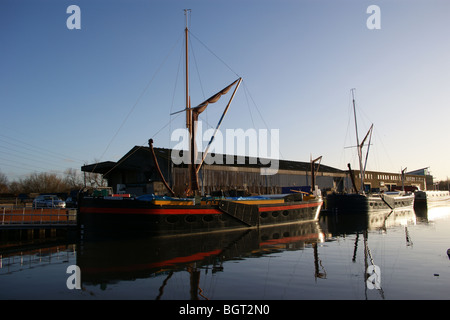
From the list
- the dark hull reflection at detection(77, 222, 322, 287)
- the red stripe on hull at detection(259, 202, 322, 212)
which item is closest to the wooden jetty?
the dark hull reflection at detection(77, 222, 322, 287)

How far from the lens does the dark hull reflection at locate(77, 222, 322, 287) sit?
14.3 m

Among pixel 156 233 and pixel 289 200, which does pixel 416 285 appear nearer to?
pixel 156 233

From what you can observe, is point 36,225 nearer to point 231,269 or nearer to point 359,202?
point 231,269

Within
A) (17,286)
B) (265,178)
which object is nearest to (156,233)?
(17,286)

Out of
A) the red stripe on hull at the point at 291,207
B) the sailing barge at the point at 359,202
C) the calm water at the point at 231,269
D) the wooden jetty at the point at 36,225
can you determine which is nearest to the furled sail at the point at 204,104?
the red stripe on hull at the point at 291,207

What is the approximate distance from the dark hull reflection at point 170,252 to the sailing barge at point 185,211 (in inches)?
34.1

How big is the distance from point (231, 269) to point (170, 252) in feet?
16.8

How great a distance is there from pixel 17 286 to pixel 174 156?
3736 cm

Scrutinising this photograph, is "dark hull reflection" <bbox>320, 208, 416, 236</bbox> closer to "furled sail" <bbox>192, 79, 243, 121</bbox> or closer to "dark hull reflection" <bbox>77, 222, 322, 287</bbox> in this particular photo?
"dark hull reflection" <bbox>77, 222, 322, 287</bbox>

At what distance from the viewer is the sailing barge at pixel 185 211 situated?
2278 cm

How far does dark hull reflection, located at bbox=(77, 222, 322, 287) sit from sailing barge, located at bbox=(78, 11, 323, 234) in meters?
0.87

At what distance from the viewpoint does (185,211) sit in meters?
24.5

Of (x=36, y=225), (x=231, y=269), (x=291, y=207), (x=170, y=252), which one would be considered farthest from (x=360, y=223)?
(x=36, y=225)

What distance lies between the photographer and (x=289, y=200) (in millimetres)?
35031
